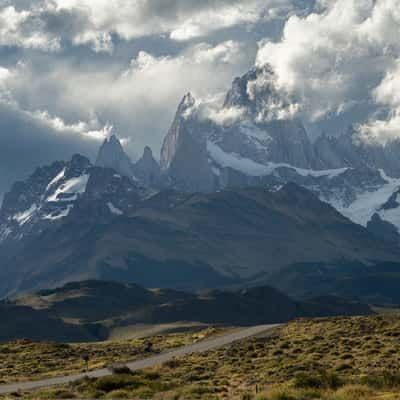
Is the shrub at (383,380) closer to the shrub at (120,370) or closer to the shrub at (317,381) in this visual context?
the shrub at (317,381)

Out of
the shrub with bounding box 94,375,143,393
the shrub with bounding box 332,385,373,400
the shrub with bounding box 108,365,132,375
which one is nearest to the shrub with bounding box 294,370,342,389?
the shrub with bounding box 332,385,373,400

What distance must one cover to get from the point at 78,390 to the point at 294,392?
1609cm

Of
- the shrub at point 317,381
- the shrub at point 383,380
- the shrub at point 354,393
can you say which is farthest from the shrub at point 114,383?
the shrub at point 354,393

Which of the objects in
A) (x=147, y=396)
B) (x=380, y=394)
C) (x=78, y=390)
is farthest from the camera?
(x=78, y=390)

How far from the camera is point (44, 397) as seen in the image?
51062mm

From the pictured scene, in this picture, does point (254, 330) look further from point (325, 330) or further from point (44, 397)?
point (44, 397)

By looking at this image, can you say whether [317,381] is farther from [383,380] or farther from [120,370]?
[120,370]

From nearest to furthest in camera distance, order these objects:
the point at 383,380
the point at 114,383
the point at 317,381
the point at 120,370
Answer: the point at 383,380
the point at 317,381
the point at 114,383
the point at 120,370

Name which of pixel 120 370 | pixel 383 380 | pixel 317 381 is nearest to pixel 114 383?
pixel 120 370

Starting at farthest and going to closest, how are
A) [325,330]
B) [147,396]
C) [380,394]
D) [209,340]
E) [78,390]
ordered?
[209,340]
[325,330]
[78,390]
[147,396]
[380,394]

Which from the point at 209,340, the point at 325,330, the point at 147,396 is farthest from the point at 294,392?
the point at 209,340

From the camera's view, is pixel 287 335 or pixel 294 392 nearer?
pixel 294 392

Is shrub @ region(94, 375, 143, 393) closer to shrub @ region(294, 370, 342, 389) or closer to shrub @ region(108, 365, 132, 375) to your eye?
shrub @ region(108, 365, 132, 375)

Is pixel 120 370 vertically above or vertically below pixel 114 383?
above
